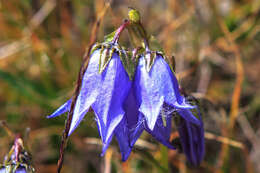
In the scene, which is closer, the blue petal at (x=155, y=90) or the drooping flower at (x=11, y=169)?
the blue petal at (x=155, y=90)

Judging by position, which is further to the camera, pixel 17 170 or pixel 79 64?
pixel 79 64

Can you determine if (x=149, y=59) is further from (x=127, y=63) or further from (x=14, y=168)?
(x=14, y=168)

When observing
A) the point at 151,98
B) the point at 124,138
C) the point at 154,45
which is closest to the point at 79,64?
the point at 154,45

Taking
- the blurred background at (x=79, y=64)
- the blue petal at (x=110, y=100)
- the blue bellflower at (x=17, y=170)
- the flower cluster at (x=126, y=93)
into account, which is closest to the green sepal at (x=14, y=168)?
the blue bellflower at (x=17, y=170)

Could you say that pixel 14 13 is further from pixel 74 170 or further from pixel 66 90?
pixel 74 170

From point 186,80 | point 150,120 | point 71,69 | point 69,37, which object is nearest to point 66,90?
point 71,69

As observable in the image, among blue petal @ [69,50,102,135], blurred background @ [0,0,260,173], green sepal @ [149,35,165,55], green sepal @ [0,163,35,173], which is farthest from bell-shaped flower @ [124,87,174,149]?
blurred background @ [0,0,260,173]

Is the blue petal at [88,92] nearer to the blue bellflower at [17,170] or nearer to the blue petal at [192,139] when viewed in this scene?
the blue bellflower at [17,170]
